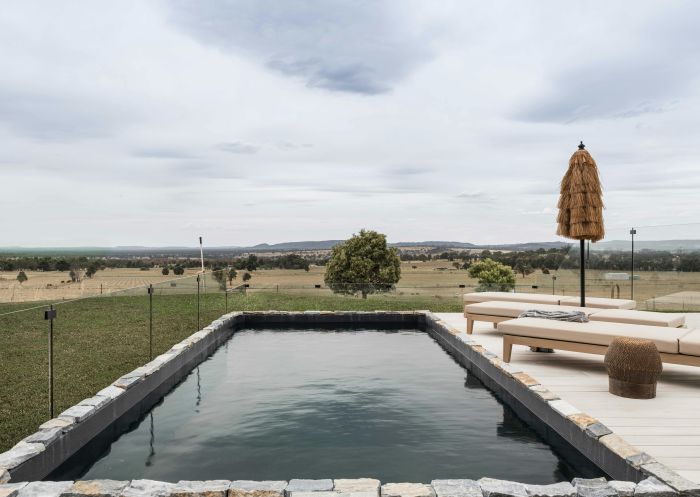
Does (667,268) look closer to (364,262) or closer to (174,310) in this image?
(174,310)

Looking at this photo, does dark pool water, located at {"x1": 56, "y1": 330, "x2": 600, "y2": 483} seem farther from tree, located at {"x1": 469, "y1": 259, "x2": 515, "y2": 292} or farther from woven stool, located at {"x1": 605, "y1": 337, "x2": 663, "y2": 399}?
tree, located at {"x1": 469, "y1": 259, "x2": 515, "y2": 292}

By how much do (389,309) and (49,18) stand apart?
990 cm

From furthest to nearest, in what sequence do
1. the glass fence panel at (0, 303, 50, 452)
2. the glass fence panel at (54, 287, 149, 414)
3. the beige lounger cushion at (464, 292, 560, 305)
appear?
1. the beige lounger cushion at (464, 292, 560, 305)
2. the glass fence panel at (54, 287, 149, 414)
3. the glass fence panel at (0, 303, 50, 452)

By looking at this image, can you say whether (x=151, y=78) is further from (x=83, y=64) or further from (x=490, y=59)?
(x=490, y=59)

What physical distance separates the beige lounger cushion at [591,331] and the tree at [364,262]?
2274 cm

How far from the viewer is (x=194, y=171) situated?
20.4m

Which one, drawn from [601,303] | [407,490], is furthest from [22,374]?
[601,303]

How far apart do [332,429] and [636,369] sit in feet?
10.2

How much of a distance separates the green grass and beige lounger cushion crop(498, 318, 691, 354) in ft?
17.7

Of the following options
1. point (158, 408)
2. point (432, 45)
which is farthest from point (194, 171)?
point (158, 408)

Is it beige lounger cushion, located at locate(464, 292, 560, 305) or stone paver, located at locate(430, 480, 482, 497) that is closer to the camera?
stone paver, located at locate(430, 480, 482, 497)

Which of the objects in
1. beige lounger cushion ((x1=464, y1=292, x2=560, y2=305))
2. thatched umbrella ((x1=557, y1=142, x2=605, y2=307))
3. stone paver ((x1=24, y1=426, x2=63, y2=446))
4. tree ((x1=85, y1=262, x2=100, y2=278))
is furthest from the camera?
tree ((x1=85, y1=262, x2=100, y2=278))

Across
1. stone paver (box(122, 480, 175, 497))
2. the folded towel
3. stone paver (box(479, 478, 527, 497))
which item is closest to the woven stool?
the folded towel

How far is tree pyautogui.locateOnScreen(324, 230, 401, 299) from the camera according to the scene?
30.0 metres
